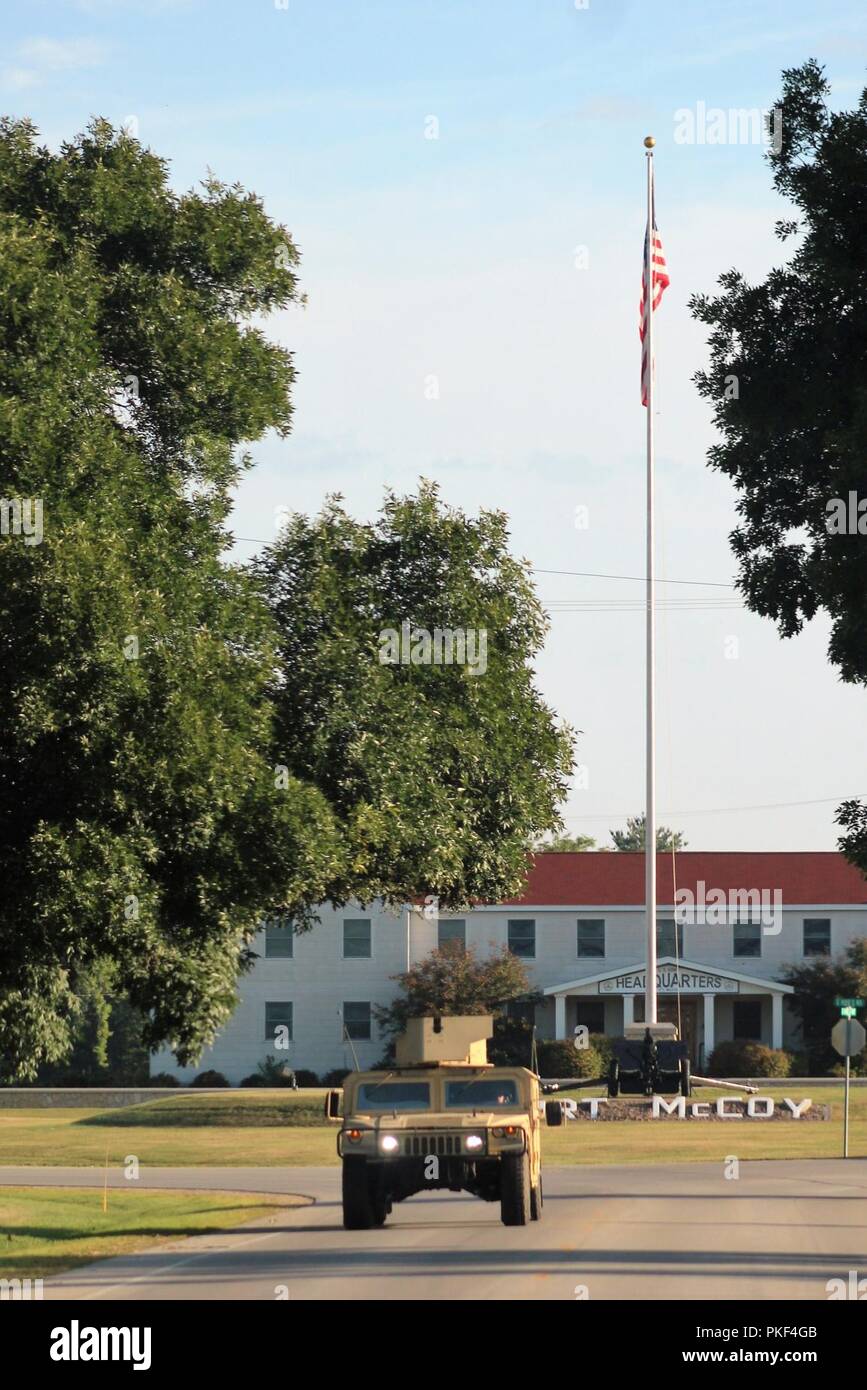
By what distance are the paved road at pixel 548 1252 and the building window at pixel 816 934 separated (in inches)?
1565

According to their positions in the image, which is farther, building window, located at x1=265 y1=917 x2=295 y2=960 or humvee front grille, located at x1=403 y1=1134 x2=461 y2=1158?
building window, located at x1=265 y1=917 x2=295 y2=960

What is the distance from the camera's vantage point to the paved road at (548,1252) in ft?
52.4

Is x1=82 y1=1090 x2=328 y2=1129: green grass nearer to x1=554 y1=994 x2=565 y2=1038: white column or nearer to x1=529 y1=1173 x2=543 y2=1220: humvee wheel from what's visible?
x1=554 y1=994 x2=565 y2=1038: white column

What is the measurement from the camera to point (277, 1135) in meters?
50.2

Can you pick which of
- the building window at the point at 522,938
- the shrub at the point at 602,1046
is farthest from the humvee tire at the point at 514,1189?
the building window at the point at 522,938

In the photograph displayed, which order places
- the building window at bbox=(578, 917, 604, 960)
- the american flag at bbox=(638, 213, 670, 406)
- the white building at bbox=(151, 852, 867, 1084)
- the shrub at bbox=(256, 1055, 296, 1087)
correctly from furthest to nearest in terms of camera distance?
the building window at bbox=(578, 917, 604, 960), the white building at bbox=(151, 852, 867, 1084), the shrub at bbox=(256, 1055, 296, 1087), the american flag at bbox=(638, 213, 670, 406)

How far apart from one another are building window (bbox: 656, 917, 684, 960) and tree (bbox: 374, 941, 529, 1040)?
5454mm

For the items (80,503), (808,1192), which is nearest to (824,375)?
→ (80,503)

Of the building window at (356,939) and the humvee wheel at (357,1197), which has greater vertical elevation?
the building window at (356,939)

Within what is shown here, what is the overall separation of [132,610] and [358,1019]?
173ft

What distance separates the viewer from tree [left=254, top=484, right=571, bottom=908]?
2280 cm

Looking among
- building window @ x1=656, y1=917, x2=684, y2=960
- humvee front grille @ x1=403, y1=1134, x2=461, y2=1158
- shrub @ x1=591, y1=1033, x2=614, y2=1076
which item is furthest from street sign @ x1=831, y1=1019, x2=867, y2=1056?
building window @ x1=656, y1=917, x2=684, y2=960

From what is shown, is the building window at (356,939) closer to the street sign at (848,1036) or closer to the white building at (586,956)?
the white building at (586,956)
